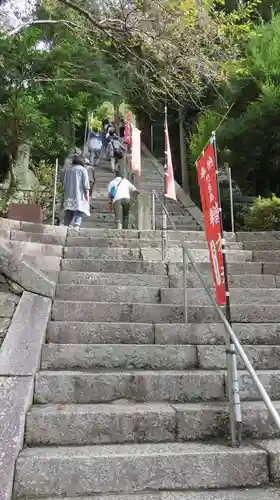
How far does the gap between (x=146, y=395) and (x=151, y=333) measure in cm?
70

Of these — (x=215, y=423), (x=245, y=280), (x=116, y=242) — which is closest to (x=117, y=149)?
(x=116, y=242)

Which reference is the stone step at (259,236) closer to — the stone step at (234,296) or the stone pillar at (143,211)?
the stone pillar at (143,211)

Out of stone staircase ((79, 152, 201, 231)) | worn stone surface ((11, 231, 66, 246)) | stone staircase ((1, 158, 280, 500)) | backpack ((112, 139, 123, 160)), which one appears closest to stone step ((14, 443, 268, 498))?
stone staircase ((1, 158, 280, 500))

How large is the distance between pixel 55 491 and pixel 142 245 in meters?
4.31

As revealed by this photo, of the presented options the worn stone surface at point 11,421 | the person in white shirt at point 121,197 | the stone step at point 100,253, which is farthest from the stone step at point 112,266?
the person in white shirt at point 121,197

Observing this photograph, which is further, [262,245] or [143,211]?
[143,211]

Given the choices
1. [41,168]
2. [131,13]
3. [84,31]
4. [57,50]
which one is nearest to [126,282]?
[131,13]

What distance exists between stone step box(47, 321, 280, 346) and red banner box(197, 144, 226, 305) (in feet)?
2.98

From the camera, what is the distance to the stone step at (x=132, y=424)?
9.00 feet

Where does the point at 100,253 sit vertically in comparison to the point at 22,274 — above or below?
above

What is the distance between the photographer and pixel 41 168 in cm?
1245

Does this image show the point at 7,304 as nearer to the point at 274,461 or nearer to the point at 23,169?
the point at 274,461

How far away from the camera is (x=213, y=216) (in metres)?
3.00

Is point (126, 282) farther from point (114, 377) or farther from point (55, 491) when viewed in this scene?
point (55, 491)
